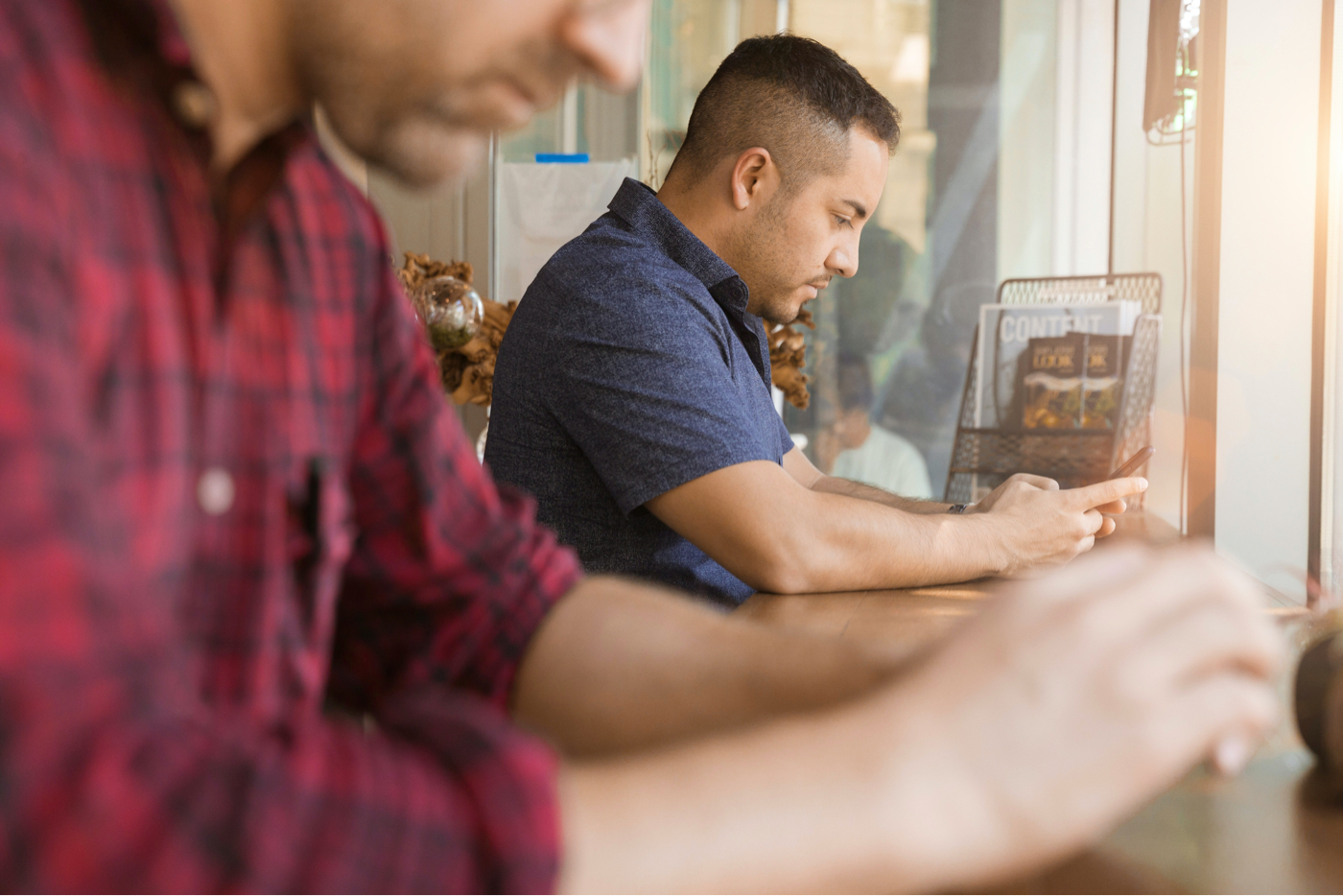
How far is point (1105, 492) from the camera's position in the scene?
124 cm

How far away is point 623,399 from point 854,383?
2038 mm

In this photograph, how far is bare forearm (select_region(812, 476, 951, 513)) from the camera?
1.45 m

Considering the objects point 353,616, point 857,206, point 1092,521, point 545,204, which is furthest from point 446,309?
point 353,616

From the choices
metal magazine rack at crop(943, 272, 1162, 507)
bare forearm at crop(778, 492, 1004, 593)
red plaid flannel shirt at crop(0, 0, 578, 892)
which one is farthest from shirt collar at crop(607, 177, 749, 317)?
red plaid flannel shirt at crop(0, 0, 578, 892)

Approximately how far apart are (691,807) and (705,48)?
118 inches

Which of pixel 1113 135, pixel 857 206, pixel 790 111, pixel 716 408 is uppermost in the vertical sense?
pixel 1113 135

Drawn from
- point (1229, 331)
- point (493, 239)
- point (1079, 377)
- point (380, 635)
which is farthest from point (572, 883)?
point (493, 239)

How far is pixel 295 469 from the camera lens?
1.56 ft

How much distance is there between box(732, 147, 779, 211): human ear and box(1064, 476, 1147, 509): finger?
62 centimetres

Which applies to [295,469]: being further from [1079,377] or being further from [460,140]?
[1079,377]

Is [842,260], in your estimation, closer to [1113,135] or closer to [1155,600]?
[1155,600]

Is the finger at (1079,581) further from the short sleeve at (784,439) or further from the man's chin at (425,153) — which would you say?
the short sleeve at (784,439)

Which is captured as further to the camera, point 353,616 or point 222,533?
point 353,616

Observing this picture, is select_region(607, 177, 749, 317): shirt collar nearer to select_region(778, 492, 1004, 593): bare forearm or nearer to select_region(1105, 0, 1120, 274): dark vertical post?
select_region(778, 492, 1004, 593): bare forearm
